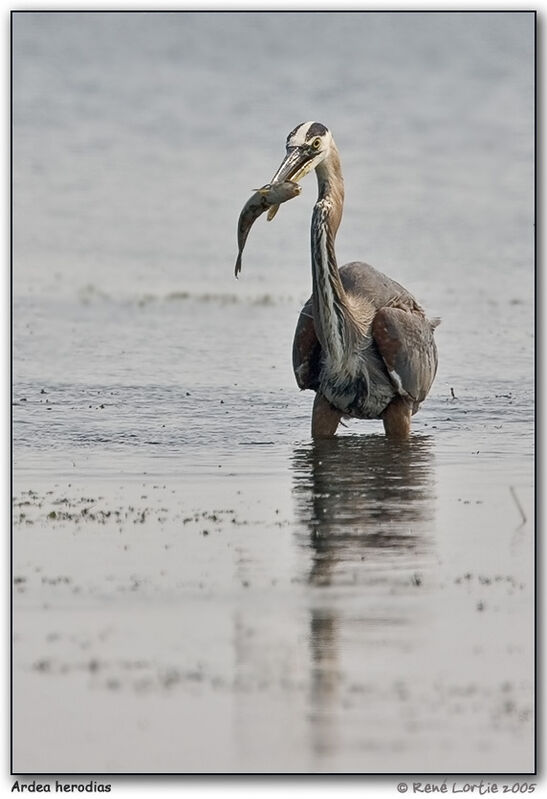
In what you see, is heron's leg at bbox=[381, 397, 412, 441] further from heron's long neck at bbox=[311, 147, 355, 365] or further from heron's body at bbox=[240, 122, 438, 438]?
heron's long neck at bbox=[311, 147, 355, 365]

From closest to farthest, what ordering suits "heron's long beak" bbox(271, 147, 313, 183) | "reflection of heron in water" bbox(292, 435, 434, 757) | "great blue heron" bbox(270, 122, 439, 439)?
"reflection of heron in water" bbox(292, 435, 434, 757)
"heron's long beak" bbox(271, 147, 313, 183)
"great blue heron" bbox(270, 122, 439, 439)

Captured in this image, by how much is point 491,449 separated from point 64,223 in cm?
1179

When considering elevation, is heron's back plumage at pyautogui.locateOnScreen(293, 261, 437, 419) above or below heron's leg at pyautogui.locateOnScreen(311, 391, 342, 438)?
above

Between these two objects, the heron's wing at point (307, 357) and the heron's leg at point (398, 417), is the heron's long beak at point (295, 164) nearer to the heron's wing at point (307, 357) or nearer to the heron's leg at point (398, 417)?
the heron's wing at point (307, 357)

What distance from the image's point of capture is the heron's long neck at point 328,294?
453 inches

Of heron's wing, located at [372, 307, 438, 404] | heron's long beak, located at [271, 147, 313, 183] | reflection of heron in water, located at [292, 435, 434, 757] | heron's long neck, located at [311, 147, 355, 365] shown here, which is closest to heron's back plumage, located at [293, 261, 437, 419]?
heron's wing, located at [372, 307, 438, 404]

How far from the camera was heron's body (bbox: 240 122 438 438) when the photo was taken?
1150 cm

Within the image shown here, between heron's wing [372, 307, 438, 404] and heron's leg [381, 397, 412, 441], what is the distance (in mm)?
88

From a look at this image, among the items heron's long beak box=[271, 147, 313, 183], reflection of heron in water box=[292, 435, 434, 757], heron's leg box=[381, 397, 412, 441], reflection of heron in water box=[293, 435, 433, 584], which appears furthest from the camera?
heron's leg box=[381, 397, 412, 441]

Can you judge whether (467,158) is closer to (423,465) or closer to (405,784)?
(423,465)

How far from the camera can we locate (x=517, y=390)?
1396 centimetres

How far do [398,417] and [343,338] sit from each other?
0.67 metres

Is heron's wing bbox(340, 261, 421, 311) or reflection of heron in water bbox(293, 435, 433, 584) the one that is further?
heron's wing bbox(340, 261, 421, 311)

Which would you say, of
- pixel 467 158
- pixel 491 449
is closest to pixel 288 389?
pixel 491 449
